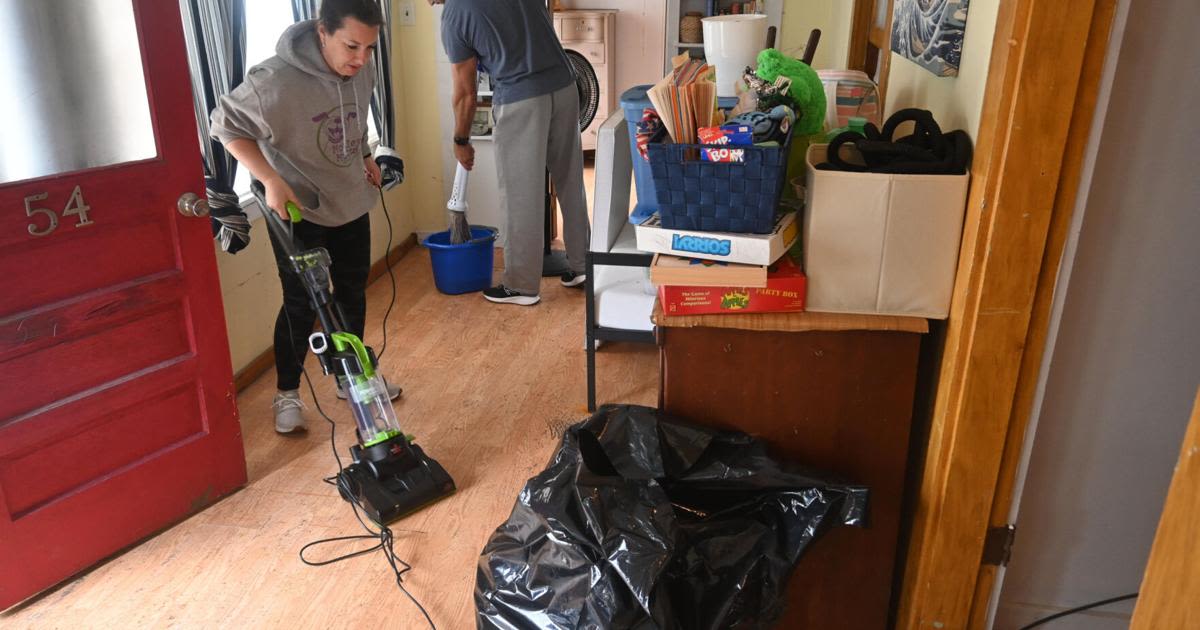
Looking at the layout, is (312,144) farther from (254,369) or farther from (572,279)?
(572,279)

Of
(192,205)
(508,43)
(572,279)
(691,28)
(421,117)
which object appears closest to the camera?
(192,205)

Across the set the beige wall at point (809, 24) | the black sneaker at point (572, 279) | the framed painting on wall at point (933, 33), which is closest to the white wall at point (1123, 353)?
the framed painting on wall at point (933, 33)

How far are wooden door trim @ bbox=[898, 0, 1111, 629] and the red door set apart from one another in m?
1.66

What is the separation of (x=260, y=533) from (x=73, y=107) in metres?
1.07

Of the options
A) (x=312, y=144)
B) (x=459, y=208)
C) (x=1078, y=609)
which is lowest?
(x=1078, y=609)

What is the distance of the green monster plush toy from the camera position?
5.80ft

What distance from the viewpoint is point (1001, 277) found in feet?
4.46

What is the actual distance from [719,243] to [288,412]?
5.50 ft

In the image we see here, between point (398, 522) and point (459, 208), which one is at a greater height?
point (459, 208)

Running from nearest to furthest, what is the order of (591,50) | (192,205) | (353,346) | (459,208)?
(192,205)
(353,346)
(459,208)
(591,50)

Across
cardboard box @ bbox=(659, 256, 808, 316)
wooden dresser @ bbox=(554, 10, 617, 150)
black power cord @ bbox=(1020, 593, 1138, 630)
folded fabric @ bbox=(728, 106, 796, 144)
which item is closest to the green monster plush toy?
folded fabric @ bbox=(728, 106, 796, 144)

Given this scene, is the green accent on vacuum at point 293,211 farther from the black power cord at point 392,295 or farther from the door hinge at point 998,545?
the door hinge at point 998,545

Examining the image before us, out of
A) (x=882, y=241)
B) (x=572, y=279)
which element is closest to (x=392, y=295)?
(x=572, y=279)

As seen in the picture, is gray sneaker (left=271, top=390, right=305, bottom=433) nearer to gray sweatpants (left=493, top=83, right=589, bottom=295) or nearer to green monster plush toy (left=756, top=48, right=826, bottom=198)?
gray sweatpants (left=493, top=83, right=589, bottom=295)
